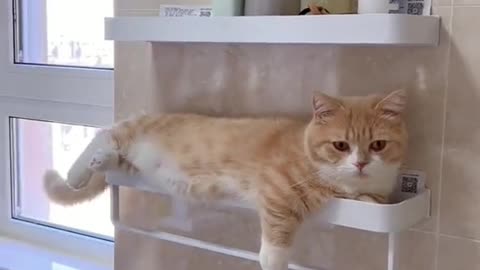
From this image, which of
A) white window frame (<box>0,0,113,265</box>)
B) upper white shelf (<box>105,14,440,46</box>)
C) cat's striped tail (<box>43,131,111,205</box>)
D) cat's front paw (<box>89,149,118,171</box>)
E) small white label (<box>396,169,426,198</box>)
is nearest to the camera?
upper white shelf (<box>105,14,440,46</box>)

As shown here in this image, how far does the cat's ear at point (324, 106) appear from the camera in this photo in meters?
0.92

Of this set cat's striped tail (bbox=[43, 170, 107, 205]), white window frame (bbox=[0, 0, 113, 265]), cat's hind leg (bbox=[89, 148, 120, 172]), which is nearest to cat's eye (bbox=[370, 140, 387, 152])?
cat's hind leg (bbox=[89, 148, 120, 172])

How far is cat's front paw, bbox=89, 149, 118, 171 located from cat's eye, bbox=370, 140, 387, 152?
46 cm

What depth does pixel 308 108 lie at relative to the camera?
105 centimetres

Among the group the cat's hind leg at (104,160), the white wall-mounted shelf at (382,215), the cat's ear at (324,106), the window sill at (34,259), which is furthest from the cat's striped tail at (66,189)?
the cat's ear at (324,106)

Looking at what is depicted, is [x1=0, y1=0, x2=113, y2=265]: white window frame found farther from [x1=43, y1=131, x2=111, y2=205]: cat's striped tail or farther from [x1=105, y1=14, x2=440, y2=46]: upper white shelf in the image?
[x1=105, y1=14, x2=440, y2=46]: upper white shelf

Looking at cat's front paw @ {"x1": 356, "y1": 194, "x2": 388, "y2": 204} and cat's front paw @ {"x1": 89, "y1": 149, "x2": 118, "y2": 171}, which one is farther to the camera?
cat's front paw @ {"x1": 89, "y1": 149, "x2": 118, "y2": 171}

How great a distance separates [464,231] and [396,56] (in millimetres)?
273

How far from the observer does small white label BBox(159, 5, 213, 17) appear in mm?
1128

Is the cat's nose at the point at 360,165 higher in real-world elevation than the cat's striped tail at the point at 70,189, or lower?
higher

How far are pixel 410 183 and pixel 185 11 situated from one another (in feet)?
1.59

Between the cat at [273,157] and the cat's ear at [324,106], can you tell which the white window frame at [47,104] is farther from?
the cat's ear at [324,106]

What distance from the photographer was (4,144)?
160 centimetres

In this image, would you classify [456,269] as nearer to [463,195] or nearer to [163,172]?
[463,195]
